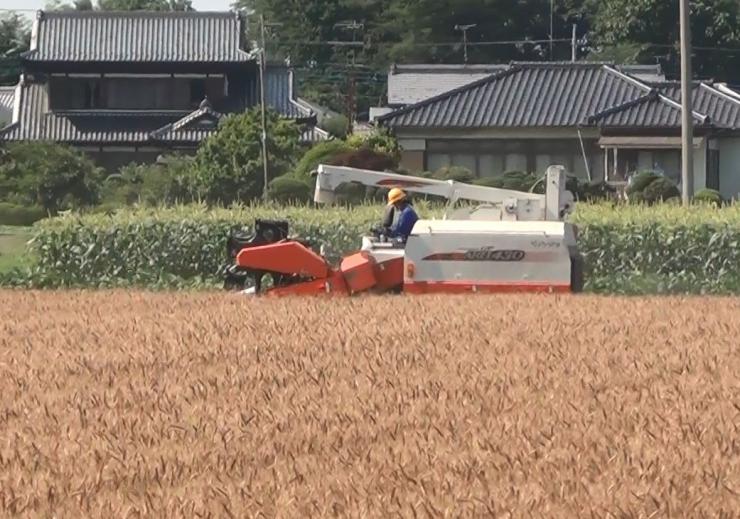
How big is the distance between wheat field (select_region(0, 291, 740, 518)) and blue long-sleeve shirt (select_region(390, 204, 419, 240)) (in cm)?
305

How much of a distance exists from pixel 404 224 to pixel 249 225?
210 inches

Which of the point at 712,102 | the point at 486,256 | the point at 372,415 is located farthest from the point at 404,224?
the point at 712,102

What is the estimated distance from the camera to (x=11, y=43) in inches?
2985

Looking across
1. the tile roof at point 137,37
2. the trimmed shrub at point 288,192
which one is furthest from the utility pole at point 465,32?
the trimmed shrub at point 288,192

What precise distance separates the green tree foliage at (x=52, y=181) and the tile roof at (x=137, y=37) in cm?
1020

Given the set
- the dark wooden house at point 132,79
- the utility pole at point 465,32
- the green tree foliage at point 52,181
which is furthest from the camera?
the utility pole at point 465,32

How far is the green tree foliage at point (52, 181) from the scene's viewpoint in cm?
3862

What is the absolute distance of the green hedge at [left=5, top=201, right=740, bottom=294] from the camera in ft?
74.0

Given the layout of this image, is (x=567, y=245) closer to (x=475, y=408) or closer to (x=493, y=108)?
(x=475, y=408)

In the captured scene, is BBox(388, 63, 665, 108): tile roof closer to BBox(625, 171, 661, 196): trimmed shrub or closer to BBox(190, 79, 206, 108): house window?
BBox(190, 79, 206, 108): house window

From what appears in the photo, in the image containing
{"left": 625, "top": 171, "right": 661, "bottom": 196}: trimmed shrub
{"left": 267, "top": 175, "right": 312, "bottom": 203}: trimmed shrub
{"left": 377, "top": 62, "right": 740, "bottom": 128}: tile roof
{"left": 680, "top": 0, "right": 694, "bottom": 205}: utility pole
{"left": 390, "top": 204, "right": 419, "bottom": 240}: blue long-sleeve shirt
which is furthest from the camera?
{"left": 377, "top": 62, "right": 740, "bottom": 128}: tile roof

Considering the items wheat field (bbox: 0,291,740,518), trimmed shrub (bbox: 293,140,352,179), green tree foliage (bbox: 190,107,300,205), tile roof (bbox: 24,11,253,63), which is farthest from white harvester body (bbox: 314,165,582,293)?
tile roof (bbox: 24,11,253,63)

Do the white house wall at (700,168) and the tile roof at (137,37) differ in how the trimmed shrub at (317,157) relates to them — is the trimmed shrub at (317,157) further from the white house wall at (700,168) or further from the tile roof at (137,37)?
the tile roof at (137,37)

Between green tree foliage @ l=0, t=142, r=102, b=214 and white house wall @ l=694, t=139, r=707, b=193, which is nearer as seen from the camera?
green tree foliage @ l=0, t=142, r=102, b=214
